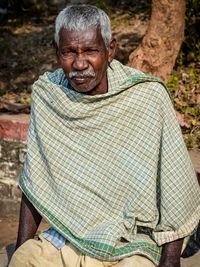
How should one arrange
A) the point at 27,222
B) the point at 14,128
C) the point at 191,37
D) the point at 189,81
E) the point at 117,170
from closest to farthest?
the point at 117,170 < the point at 27,222 < the point at 14,128 < the point at 189,81 < the point at 191,37

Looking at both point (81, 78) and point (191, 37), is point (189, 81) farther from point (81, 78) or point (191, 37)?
point (81, 78)

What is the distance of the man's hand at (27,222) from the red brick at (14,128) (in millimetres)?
1538

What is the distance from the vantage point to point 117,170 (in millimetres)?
2936

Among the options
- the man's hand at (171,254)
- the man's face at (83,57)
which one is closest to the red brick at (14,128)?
the man's face at (83,57)

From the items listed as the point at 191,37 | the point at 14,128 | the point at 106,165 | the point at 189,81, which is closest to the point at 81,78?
the point at 106,165

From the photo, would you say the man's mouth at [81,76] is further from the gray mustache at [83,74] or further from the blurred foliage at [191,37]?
the blurred foliage at [191,37]

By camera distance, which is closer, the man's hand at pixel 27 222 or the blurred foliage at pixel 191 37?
the man's hand at pixel 27 222

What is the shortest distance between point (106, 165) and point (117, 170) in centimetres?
6

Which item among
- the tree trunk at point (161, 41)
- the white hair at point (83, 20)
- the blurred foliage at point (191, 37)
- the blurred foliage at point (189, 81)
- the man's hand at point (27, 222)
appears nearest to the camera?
the white hair at point (83, 20)

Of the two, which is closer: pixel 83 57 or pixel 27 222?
pixel 83 57

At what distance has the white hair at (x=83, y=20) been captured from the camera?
279 centimetres

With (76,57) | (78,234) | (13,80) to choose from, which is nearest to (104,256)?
(78,234)

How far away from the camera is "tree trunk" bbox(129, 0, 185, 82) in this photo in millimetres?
5227

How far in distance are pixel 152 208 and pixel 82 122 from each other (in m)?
0.53
